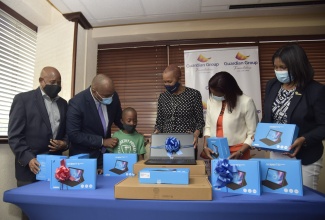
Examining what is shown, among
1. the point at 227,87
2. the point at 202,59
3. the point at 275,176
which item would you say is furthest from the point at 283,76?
the point at 202,59

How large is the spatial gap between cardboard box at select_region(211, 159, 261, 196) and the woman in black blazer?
0.41m

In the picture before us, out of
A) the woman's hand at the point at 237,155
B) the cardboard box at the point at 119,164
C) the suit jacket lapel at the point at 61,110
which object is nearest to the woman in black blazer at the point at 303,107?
the woman's hand at the point at 237,155

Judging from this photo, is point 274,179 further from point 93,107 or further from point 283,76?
point 93,107

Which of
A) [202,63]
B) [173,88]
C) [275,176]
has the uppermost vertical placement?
[202,63]

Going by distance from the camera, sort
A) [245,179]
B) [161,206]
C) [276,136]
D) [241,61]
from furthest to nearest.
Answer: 1. [241,61]
2. [276,136]
3. [245,179]
4. [161,206]

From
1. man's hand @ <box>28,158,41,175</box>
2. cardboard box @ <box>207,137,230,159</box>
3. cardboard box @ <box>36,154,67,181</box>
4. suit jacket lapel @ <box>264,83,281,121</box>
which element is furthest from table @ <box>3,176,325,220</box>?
suit jacket lapel @ <box>264,83,281,121</box>

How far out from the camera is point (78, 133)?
1.74 meters

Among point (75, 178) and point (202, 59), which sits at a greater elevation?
point (202, 59)

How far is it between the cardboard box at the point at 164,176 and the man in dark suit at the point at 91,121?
2.63 ft

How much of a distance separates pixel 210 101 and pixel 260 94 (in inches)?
62.0

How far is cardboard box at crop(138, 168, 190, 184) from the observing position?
1.00 metres

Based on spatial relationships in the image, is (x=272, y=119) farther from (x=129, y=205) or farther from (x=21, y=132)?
Answer: (x=21, y=132)

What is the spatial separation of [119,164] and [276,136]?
94 cm

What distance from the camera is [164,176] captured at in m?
1.01
